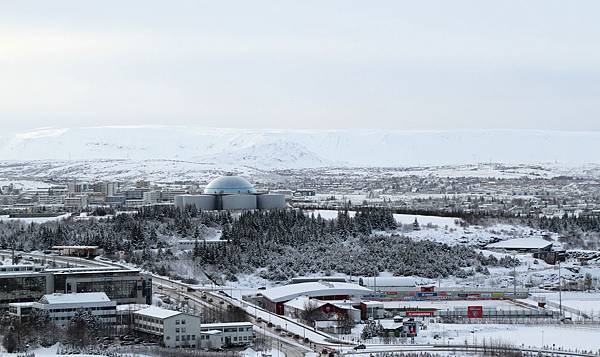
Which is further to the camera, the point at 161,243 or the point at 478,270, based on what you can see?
the point at 161,243

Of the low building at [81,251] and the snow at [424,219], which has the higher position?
the snow at [424,219]

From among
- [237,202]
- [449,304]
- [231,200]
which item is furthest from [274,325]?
[231,200]

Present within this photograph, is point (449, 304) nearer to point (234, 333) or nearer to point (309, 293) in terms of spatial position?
point (309, 293)

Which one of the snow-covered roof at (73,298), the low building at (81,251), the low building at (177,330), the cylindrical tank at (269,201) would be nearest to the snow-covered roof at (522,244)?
the cylindrical tank at (269,201)

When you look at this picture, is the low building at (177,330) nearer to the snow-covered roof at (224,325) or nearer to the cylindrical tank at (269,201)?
the snow-covered roof at (224,325)

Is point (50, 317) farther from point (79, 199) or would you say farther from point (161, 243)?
point (79, 199)

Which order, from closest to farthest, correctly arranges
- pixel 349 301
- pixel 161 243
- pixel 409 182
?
pixel 349 301 → pixel 161 243 → pixel 409 182

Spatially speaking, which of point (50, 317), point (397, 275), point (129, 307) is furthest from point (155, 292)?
point (397, 275)
